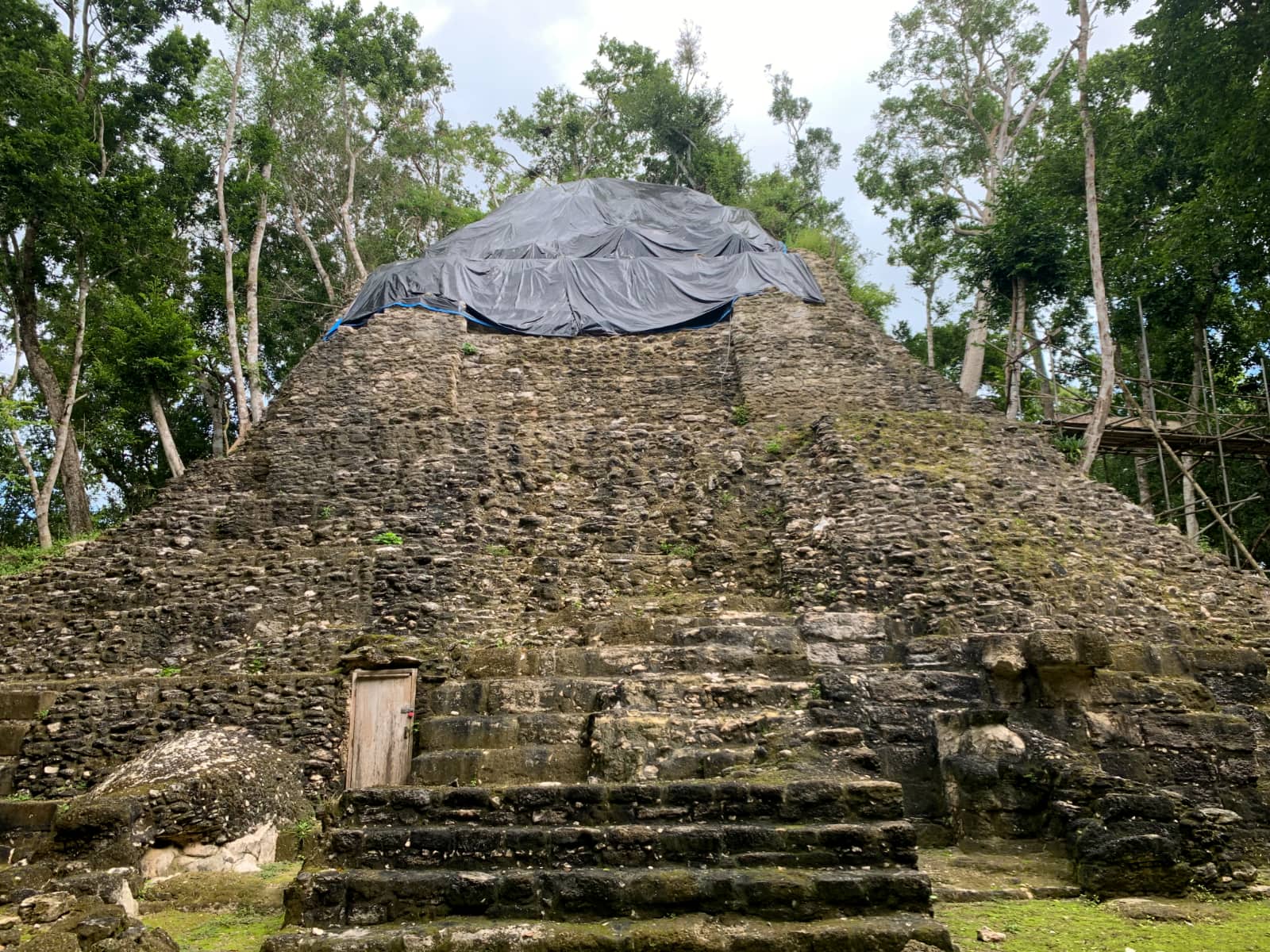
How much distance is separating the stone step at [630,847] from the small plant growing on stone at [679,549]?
447cm

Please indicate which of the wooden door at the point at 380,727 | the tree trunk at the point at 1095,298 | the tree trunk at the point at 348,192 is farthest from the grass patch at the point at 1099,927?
the tree trunk at the point at 348,192

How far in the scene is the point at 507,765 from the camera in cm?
574

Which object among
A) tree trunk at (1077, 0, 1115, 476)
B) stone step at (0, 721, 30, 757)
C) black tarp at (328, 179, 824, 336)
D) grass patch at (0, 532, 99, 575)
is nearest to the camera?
stone step at (0, 721, 30, 757)

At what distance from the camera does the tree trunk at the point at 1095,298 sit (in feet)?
35.1

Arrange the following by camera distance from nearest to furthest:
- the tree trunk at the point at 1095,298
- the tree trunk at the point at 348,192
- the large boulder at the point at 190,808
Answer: the large boulder at the point at 190,808 → the tree trunk at the point at 1095,298 → the tree trunk at the point at 348,192

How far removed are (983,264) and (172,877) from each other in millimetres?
13081

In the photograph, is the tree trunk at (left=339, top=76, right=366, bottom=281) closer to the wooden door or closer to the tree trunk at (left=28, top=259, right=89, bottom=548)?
the tree trunk at (left=28, top=259, right=89, bottom=548)

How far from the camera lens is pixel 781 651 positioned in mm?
6574

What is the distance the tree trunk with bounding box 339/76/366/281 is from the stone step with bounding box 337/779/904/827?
15940 millimetres

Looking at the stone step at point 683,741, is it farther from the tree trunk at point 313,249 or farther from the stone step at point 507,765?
the tree trunk at point 313,249

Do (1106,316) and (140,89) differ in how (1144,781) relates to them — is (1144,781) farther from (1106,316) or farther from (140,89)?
(140,89)

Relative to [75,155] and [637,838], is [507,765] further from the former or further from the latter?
[75,155]

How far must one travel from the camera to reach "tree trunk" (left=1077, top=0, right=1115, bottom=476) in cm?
1069

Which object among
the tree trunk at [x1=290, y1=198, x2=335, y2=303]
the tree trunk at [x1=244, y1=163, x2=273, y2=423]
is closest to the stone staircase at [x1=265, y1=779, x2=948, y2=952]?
the tree trunk at [x1=244, y1=163, x2=273, y2=423]
